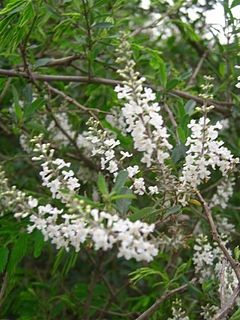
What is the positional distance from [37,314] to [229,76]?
1.78 m

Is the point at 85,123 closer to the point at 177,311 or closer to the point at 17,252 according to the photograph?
the point at 17,252

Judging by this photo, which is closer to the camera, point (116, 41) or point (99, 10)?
point (116, 41)

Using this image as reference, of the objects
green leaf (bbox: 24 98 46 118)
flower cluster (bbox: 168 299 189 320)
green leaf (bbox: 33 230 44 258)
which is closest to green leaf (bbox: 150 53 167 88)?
green leaf (bbox: 24 98 46 118)

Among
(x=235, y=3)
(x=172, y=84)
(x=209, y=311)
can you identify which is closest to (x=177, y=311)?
(x=209, y=311)

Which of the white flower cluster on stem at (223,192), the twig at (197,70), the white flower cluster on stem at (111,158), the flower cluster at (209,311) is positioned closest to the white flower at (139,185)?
the white flower cluster on stem at (111,158)

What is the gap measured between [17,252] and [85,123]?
1066mm

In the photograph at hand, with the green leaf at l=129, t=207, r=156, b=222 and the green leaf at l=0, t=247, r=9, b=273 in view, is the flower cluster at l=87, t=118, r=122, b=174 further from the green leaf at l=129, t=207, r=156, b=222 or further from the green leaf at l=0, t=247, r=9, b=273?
the green leaf at l=0, t=247, r=9, b=273

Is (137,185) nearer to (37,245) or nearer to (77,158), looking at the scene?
(37,245)

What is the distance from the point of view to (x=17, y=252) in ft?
6.73

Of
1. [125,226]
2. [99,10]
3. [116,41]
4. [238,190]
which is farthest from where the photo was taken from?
[238,190]

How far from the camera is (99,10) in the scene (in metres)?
2.74

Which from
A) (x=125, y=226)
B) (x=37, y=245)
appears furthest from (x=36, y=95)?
(x=125, y=226)

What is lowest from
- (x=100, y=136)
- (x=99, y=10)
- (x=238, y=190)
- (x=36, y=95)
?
(x=238, y=190)

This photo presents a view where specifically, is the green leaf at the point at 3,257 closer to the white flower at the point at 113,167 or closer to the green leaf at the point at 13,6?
the white flower at the point at 113,167
